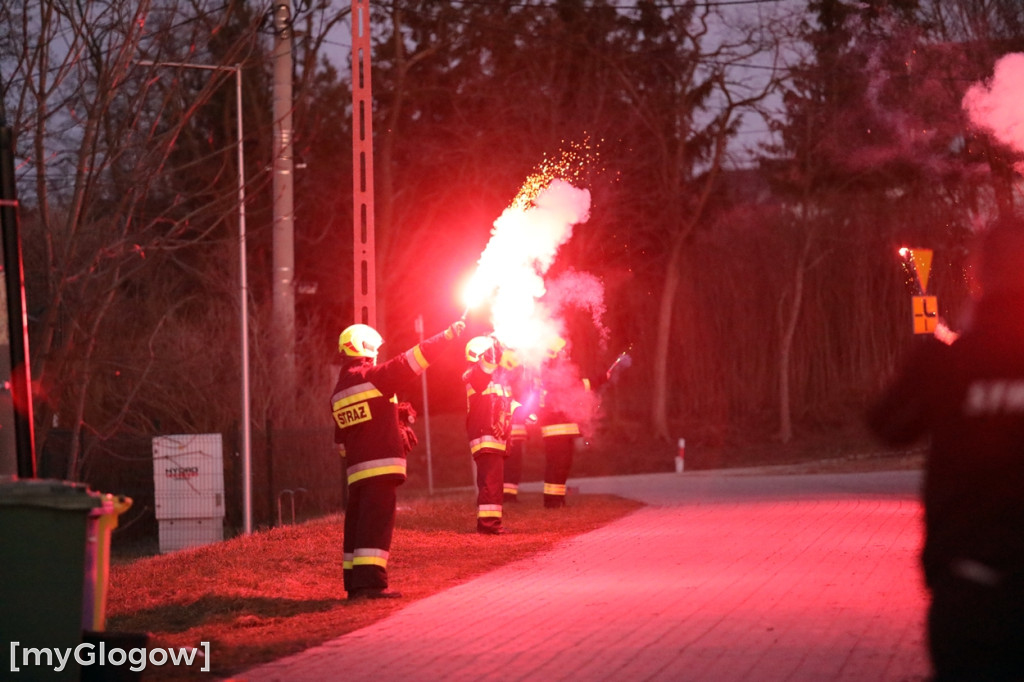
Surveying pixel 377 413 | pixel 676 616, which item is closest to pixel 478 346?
pixel 377 413

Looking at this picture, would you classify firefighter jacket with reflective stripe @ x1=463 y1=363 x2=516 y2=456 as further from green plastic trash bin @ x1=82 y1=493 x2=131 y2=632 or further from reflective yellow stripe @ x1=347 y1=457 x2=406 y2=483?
green plastic trash bin @ x1=82 y1=493 x2=131 y2=632

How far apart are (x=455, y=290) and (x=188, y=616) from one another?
90.1 ft

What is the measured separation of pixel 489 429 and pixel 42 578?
10222 mm

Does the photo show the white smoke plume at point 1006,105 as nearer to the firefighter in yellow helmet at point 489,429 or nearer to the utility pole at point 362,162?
the firefighter in yellow helmet at point 489,429

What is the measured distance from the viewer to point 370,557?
36.0 feet

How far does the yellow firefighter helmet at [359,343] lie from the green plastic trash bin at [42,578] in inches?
193

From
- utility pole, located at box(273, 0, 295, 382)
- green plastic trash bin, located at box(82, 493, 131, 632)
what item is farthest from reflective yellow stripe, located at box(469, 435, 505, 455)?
green plastic trash bin, located at box(82, 493, 131, 632)

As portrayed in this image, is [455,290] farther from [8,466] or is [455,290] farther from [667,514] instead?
[8,466]

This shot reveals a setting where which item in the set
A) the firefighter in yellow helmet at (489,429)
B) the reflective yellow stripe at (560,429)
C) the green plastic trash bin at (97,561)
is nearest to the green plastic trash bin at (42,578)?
the green plastic trash bin at (97,561)

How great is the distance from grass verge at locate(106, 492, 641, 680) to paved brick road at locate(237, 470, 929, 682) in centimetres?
35

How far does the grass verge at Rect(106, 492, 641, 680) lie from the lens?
958 centimetres

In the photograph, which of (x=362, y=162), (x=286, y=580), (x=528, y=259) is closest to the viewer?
(x=286, y=580)

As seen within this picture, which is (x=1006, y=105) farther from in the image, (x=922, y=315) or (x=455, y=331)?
(x=455, y=331)

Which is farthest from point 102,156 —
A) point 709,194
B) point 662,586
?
point 709,194
